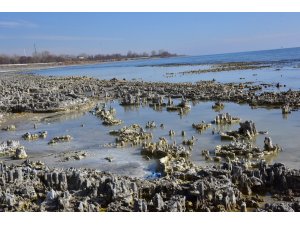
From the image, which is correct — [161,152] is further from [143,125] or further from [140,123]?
[140,123]

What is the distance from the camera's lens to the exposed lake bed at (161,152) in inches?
308

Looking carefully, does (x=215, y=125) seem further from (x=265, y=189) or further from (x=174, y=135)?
(x=265, y=189)

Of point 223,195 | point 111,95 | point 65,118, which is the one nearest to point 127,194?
point 223,195

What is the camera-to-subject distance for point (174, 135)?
1435cm

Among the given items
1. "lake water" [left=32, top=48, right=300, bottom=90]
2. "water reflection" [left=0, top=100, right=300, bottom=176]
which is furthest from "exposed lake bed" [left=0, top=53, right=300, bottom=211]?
"lake water" [left=32, top=48, right=300, bottom=90]

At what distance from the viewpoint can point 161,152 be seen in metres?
11.7

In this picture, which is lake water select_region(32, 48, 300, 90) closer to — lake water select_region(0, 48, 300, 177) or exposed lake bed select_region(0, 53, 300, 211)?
lake water select_region(0, 48, 300, 177)

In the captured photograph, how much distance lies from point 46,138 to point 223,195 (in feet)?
29.8

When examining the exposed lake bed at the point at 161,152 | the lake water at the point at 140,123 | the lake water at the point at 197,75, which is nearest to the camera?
the exposed lake bed at the point at 161,152

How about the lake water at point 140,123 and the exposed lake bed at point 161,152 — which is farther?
the lake water at point 140,123

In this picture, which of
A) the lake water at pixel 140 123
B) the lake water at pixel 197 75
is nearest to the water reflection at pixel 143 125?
the lake water at pixel 140 123

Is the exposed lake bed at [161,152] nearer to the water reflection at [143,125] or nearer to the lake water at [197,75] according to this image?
the water reflection at [143,125]

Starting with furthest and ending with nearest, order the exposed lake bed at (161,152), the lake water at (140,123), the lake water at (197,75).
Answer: the lake water at (197,75)
the lake water at (140,123)
the exposed lake bed at (161,152)

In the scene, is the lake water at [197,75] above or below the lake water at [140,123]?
above
